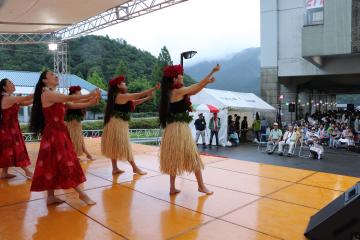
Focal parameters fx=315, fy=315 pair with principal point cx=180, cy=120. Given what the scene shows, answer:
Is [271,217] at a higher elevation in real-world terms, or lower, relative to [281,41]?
lower

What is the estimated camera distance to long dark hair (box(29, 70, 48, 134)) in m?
3.22

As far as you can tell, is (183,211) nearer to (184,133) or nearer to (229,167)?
(184,133)

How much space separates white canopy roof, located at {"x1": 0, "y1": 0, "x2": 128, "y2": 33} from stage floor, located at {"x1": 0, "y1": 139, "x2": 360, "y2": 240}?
4.05 metres

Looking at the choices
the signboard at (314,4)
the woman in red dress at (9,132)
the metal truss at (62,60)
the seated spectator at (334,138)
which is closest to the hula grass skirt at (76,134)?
the woman in red dress at (9,132)

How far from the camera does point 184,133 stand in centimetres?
360

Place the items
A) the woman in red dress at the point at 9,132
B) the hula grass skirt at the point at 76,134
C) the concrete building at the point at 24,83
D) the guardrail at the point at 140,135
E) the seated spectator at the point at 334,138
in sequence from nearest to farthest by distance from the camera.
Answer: the woman in red dress at the point at 9,132, the hula grass skirt at the point at 76,134, the seated spectator at the point at 334,138, the guardrail at the point at 140,135, the concrete building at the point at 24,83

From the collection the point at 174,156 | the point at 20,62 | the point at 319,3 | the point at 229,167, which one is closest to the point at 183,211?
the point at 174,156

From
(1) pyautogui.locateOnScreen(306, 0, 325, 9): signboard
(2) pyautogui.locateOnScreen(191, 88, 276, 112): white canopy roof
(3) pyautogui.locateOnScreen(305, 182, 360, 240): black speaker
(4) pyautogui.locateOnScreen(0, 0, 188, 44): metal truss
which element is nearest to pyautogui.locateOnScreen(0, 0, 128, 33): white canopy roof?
(4) pyautogui.locateOnScreen(0, 0, 188, 44): metal truss

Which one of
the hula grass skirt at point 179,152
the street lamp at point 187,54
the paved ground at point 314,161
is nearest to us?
the hula grass skirt at point 179,152

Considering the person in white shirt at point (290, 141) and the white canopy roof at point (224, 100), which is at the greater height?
the white canopy roof at point (224, 100)

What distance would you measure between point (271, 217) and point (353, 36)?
14354mm

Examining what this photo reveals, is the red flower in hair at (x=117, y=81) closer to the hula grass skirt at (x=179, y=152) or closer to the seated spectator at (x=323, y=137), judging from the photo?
the hula grass skirt at (x=179, y=152)

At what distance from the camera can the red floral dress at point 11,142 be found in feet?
14.1

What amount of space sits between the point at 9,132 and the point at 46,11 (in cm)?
423
